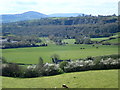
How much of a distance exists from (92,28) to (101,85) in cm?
15207

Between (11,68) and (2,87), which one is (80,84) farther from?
(11,68)

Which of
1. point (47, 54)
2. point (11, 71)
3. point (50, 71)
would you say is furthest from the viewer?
point (47, 54)

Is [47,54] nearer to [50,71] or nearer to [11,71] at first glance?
[50,71]

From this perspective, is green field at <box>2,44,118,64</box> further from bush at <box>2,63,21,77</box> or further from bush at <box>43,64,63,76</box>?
bush at <box>2,63,21,77</box>

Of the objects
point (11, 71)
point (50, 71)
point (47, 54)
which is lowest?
point (47, 54)

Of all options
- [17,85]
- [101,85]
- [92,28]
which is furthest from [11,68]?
[92,28]

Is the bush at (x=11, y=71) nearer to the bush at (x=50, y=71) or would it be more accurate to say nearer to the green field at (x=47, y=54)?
the bush at (x=50, y=71)

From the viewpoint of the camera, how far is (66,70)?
51531mm

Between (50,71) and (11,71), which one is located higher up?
(11,71)

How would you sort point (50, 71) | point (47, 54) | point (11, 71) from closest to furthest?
1. point (11, 71)
2. point (50, 71)
3. point (47, 54)

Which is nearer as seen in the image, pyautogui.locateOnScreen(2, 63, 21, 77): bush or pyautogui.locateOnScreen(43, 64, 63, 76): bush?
pyautogui.locateOnScreen(2, 63, 21, 77): bush

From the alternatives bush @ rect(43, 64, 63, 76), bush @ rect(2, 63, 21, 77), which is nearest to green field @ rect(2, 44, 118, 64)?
bush @ rect(43, 64, 63, 76)

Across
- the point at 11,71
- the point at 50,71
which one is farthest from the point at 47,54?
the point at 11,71

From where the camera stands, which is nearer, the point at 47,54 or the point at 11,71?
the point at 11,71
